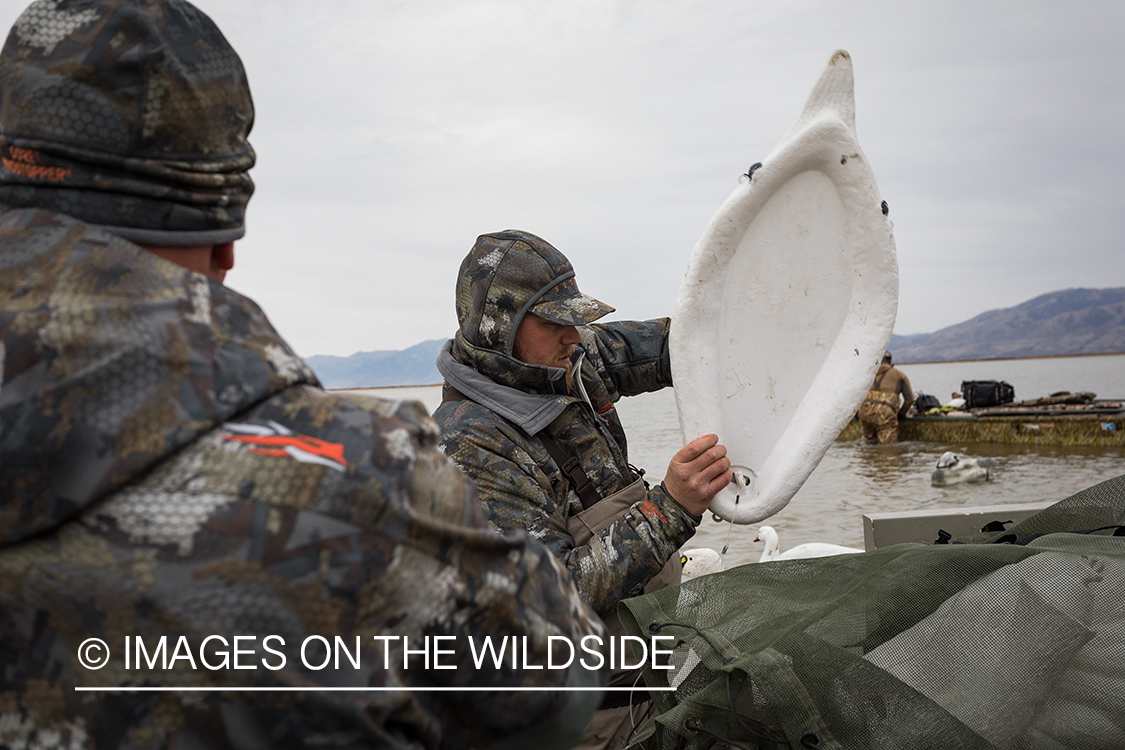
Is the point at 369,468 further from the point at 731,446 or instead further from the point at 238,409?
the point at 731,446

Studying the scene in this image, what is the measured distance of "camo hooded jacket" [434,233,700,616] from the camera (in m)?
2.55

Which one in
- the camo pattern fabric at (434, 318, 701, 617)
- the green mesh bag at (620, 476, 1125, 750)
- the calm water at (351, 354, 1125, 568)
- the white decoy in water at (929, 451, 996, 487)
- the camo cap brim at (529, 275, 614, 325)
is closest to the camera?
the green mesh bag at (620, 476, 1125, 750)

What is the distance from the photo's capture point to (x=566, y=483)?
2.82 m

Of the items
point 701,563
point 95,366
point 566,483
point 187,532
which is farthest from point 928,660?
point 701,563

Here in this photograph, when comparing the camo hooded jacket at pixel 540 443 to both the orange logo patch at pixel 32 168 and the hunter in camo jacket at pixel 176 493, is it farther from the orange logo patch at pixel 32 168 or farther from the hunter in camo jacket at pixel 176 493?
the orange logo patch at pixel 32 168

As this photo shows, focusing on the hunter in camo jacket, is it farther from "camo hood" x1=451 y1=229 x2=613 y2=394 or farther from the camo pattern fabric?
"camo hood" x1=451 y1=229 x2=613 y2=394

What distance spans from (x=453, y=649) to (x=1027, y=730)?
5.12ft

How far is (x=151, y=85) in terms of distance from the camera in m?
1.06

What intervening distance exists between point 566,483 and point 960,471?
1158cm

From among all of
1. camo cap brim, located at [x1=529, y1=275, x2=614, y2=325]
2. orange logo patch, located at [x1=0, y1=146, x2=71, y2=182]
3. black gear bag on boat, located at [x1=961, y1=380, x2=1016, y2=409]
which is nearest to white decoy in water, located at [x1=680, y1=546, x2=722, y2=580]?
camo cap brim, located at [x1=529, y1=275, x2=614, y2=325]

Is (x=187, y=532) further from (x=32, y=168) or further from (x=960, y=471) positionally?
(x=960, y=471)

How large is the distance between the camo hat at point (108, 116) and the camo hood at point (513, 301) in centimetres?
173

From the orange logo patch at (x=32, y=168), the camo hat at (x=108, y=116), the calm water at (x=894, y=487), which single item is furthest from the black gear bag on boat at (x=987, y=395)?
the orange logo patch at (x=32, y=168)

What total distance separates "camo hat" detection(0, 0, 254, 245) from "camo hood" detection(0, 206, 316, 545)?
6 cm
